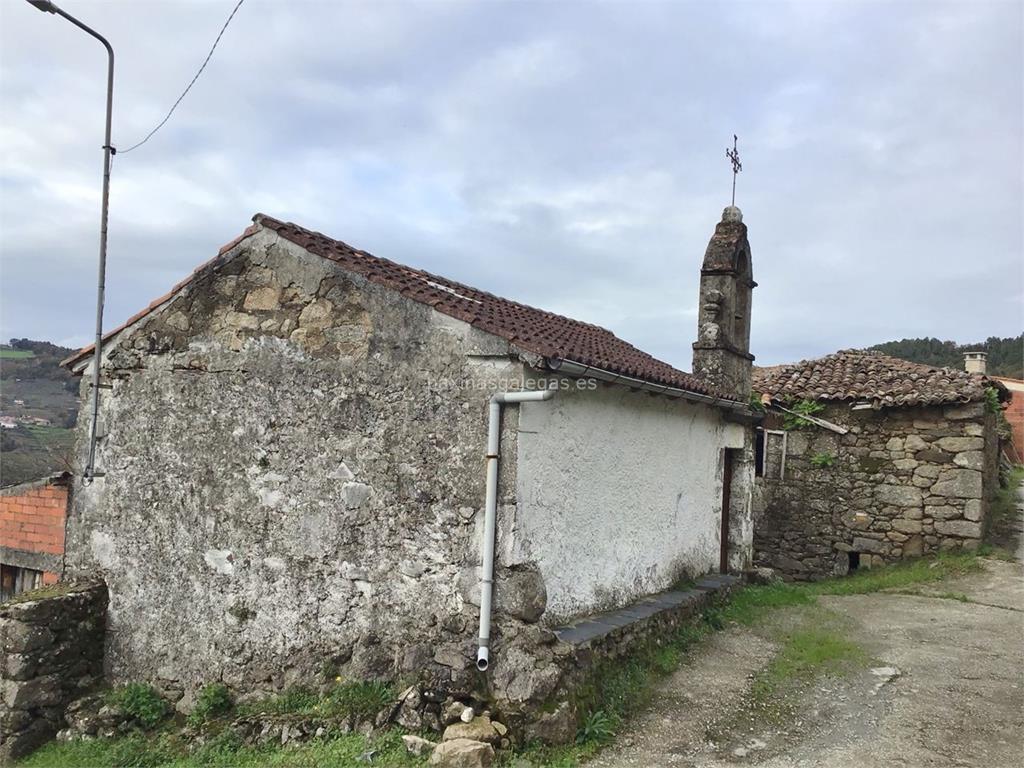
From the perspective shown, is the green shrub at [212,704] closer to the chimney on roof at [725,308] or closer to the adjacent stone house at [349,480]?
the adjacent stone house at [349,480]

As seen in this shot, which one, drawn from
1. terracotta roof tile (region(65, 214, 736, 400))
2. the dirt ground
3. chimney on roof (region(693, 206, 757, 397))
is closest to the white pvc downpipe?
terracotta roof tile (region(65, 214, 736, 400))

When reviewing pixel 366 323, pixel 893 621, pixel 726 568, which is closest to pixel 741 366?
pixel 726 568

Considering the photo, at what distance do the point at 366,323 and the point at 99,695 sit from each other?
4300 mm

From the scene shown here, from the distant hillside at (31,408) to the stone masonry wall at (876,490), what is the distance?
12.2m

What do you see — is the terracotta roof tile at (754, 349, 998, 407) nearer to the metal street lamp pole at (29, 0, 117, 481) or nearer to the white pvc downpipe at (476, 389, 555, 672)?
the white pvc downpipe at (476, 389, 555, 672)

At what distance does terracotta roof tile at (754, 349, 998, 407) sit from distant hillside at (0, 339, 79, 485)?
12.5 meters

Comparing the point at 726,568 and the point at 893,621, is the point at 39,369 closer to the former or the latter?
the point at 726,568

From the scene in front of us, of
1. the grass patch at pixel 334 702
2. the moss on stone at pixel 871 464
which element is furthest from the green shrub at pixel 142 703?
the moss on stone at pixel 871 464

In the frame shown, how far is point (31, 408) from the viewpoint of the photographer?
18203 mm

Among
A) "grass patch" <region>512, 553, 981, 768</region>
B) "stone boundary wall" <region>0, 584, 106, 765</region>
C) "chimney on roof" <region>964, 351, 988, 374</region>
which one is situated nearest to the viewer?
"grass patch" <region>512, 553, 981, 768</region>

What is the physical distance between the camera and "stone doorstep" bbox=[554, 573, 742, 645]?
6137 millimetres

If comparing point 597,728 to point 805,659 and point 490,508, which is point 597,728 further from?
point 805,659

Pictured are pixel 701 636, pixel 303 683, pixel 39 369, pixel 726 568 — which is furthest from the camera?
pixel 39 369

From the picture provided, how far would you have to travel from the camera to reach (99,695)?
703 centimetres
